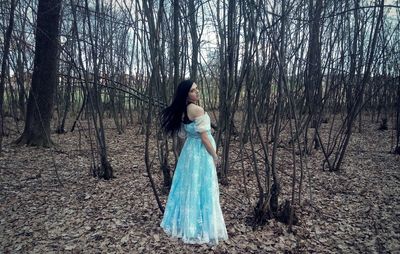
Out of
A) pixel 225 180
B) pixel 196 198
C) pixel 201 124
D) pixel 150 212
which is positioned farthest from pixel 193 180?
pixel 225 180

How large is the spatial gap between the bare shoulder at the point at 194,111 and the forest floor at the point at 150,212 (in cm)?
143

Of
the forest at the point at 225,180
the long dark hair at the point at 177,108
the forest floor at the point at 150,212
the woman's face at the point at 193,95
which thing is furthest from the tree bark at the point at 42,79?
the woman's face at the point at 193,95

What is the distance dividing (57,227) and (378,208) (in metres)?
4.33

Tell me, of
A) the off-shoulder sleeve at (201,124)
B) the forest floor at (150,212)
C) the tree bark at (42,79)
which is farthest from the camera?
the tree bark at (42,79)

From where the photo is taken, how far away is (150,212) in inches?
163

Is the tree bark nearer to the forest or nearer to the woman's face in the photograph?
the forest

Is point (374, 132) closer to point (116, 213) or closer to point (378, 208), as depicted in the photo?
point (378, 208)

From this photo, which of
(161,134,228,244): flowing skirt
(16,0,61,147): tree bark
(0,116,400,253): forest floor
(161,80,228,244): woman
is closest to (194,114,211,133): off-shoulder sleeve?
(161,80,228,244): woman

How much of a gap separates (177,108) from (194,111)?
21cm

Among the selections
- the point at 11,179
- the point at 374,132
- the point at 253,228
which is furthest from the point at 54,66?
the point at 374,132

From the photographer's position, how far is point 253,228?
367 centimetres

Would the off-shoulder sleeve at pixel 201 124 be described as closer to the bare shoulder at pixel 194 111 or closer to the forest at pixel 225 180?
the bare shoulder at pixel 194 111

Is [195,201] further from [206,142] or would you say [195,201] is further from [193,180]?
[206,142]

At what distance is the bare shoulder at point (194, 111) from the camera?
3126mm
